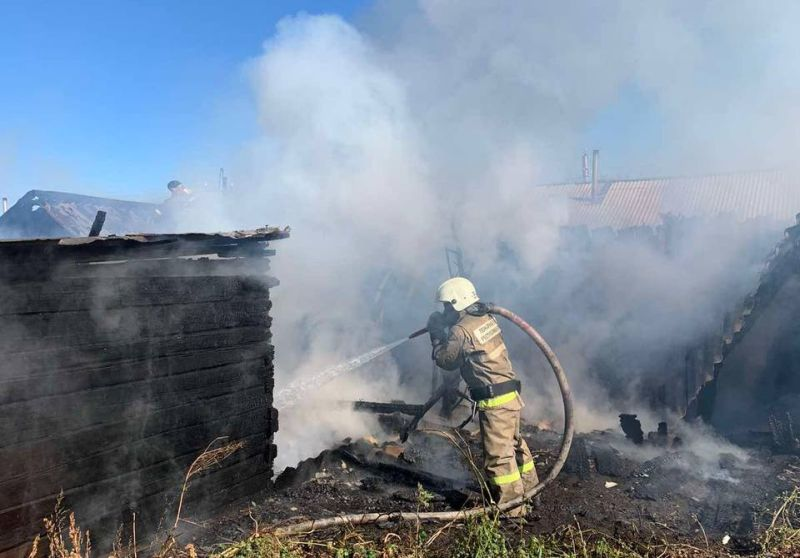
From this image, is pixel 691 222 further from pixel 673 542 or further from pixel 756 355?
pixel 673 542

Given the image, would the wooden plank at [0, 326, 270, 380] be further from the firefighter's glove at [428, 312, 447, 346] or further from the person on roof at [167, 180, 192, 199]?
the person on roof at [167, 180, 192, 199]

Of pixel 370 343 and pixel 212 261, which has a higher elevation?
pixel 212 261

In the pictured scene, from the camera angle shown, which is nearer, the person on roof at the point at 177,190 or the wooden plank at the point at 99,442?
the wooden plank at the point at 99,442

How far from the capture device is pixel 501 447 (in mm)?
4797

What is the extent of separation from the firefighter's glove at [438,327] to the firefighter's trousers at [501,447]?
754mm

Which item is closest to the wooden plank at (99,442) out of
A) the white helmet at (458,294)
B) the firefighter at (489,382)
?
the firefighter at (489,382)

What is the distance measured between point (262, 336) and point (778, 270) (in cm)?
720

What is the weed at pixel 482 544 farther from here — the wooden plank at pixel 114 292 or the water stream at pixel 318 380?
the water stream at pixel 318 380

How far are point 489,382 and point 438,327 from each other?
2.44 ft

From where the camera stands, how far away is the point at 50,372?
12.0ft

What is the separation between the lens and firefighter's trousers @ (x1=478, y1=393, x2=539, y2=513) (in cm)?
474

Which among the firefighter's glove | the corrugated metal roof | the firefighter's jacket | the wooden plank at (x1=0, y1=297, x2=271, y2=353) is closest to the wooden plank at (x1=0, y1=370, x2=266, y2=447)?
the wooden plank at (x1=0, y1=297, x2=271, y2=353)

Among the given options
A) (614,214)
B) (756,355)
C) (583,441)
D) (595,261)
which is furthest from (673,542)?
(614,214)

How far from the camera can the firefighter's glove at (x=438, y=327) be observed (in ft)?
17.4
